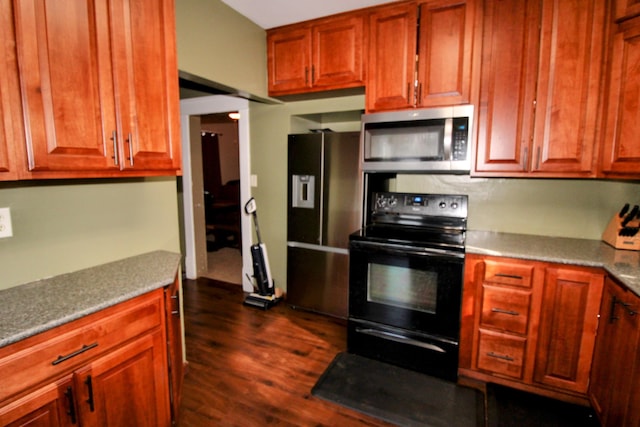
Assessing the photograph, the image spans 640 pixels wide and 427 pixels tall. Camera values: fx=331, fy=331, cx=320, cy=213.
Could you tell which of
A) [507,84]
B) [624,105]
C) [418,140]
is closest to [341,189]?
[418,140]

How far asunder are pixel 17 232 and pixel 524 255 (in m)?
2.60

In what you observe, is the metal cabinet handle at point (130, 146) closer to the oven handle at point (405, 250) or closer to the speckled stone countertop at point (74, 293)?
the speckled stone countertop at point (74, 293)

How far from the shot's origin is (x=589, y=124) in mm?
2008

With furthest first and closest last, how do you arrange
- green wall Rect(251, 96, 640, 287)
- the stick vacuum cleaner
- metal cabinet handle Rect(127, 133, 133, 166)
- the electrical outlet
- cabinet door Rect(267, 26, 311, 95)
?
the stick vacuum cleaner → cabinet door Rect(267, 26, 311, 95) → green wall Rect(251, 96, 640, 287) → metal cabinet handle Rect(127, 133, 133, 166) → the electrical outlet

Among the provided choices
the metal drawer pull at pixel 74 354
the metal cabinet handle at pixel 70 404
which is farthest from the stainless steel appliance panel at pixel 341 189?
the metal cabinet handle at pixel 70 404

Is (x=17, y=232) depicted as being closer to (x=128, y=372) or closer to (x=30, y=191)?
(x=30, y=191)

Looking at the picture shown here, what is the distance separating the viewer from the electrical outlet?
1381mm

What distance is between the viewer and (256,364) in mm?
2375

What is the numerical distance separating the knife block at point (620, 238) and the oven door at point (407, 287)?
101 cm

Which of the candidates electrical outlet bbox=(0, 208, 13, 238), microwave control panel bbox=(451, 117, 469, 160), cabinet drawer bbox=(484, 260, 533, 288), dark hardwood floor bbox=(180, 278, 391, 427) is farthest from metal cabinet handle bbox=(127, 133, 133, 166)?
cabinet drawer bbox=(484, 260, 533, 288)

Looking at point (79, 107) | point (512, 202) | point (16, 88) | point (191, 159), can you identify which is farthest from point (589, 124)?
point (191, 159)

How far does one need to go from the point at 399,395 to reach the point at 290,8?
9.21 ft

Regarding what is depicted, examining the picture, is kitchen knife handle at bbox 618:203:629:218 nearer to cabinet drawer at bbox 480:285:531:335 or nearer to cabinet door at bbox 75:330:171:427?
cabinet drawer at bbox 480:285:531:335

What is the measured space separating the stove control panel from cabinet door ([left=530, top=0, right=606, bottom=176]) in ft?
2.10
